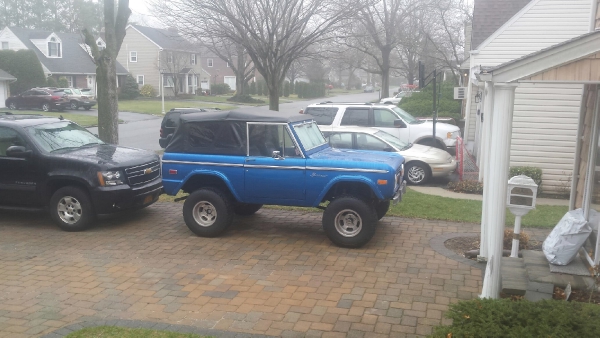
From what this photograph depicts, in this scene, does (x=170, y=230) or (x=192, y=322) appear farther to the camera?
(x=170, y=230)

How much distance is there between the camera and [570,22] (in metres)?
13.7

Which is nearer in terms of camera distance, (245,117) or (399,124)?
(245,117)

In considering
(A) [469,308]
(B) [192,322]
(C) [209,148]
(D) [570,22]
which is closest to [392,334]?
(A) [469,308]

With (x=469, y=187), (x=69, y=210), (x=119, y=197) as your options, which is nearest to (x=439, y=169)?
(x=469, y=187)

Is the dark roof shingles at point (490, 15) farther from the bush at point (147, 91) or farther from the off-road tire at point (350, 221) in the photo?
the bush at point (147, 91)

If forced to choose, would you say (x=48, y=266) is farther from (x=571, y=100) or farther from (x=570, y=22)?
(x=570, y=22)

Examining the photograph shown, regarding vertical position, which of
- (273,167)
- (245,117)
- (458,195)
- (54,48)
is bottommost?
(458,195)

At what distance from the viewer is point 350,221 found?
788 cm

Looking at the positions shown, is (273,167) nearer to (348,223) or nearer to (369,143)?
(348,223)

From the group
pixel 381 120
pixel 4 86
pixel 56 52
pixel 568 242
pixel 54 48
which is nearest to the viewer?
pixel 568 242

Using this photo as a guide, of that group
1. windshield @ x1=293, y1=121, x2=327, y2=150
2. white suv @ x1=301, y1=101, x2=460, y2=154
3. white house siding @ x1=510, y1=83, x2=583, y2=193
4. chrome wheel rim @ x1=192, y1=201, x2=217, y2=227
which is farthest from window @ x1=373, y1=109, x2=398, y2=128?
chrome wheel rim @ x1=192, y1=201, x2=217, y2=227

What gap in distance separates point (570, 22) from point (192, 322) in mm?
12310

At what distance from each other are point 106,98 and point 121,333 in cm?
905

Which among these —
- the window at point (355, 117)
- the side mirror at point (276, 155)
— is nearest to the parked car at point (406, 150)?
the window at point (355, 117)
